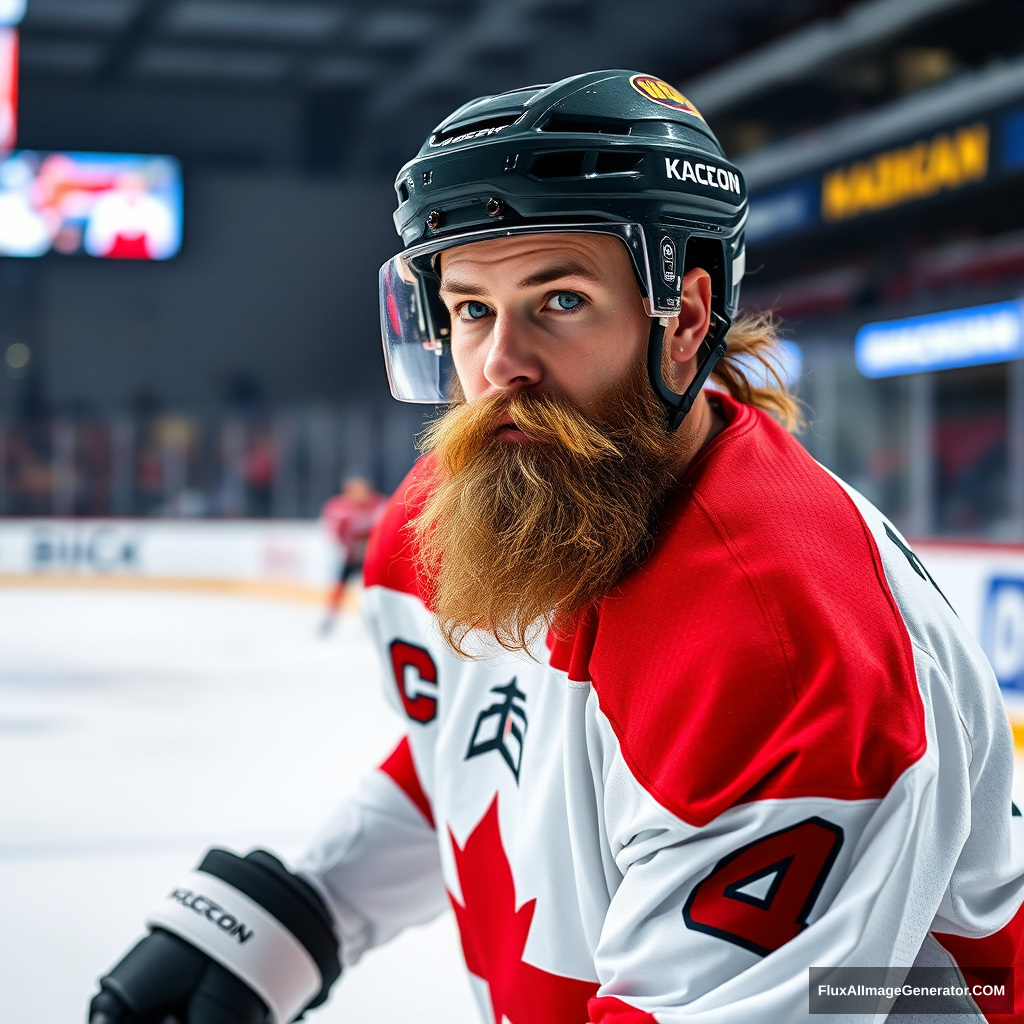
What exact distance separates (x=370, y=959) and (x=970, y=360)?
596cm

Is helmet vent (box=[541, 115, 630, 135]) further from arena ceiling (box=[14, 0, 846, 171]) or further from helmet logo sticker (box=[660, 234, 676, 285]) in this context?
arena ceiling (box=[14, 0, 846, 171])

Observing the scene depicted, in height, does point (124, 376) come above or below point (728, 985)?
below

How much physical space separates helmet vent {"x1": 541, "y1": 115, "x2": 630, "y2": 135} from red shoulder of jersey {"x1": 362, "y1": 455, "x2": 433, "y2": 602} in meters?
0.34

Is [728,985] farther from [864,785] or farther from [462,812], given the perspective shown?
[462,812]

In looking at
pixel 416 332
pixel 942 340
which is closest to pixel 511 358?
pixel 416 332

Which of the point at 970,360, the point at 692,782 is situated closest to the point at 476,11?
the point at 970,360

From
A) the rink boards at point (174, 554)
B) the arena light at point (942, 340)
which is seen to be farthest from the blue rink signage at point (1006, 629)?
the rink boards at point (174, 554)

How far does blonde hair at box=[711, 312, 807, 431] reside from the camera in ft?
3.56

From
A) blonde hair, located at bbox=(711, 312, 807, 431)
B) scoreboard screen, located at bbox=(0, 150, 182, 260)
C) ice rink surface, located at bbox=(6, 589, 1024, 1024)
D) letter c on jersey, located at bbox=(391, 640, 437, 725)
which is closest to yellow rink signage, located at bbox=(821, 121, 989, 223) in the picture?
ice rink surface, located at bbox=(6, 589, 1024, 1024)

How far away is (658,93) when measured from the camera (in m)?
0.97

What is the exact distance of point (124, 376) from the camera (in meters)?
14.9

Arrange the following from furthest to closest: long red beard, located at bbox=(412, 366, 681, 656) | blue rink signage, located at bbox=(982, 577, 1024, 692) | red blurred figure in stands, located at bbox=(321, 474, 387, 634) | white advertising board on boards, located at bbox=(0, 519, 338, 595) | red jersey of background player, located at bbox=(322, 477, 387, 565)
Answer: white advertising board on boards, located at bbox=(0, 519, 338, 595), red jersey of background player, located at bbox=(322, 477, 387, 565), red blurred figure in stands, located at bbox=(321, 474, 387, 634), blue rink signage, located at bbox=(982, 577, 1024, 692), long red beard, located at bbox=(412, 366, 681, 656)

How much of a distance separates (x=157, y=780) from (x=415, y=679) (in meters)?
2.43

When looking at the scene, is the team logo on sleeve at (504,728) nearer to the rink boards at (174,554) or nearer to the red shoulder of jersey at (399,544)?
the red shoulder of jersey at (399,544)
